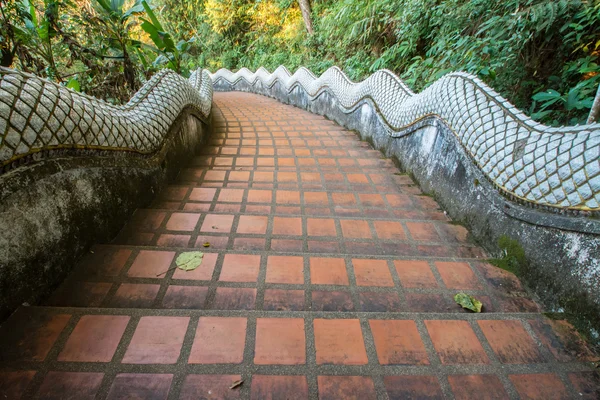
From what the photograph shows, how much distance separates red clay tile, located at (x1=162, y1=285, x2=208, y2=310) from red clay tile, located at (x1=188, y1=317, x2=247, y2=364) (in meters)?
0.16

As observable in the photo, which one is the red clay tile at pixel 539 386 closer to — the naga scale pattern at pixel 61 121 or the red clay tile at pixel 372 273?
the red clay tile at pixel 372 273

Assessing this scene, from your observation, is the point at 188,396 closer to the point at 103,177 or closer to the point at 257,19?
the point at 103,177

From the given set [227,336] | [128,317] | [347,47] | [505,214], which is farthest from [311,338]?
[347,47]

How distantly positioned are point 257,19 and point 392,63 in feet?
29.4

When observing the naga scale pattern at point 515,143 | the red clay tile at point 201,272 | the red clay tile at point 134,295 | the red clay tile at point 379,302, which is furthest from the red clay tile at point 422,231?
the red clay tile at point 134,295

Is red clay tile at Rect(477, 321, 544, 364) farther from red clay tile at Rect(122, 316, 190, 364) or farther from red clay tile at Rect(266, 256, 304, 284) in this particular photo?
red clay tile at Rect(122, 316, 190, 364)

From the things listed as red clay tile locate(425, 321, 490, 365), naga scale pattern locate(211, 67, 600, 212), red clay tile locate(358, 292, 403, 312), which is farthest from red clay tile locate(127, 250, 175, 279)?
naga scale pattern locate(211, 67, 600, 212)

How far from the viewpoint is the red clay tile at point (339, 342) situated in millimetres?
983

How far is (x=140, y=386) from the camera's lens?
0.87 meters

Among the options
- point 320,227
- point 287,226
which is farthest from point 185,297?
point 320,227

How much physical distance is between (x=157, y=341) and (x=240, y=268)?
469mm

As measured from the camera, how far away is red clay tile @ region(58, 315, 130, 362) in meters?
0.94

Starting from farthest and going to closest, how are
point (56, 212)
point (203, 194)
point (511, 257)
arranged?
point (203, 194) → point (511, 257) → point (56, 212)

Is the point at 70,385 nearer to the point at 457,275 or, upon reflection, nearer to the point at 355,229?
the point at 355,229
